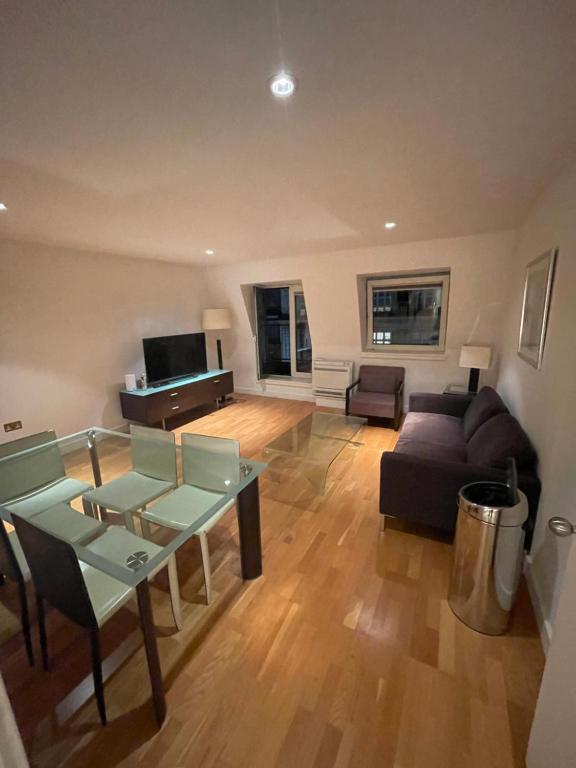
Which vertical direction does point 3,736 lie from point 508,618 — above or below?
above

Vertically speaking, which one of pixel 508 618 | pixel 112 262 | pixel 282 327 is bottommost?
pixel 508 618

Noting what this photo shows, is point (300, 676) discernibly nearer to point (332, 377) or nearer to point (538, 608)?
point (538, 608)

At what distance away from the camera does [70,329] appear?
12.3 ft

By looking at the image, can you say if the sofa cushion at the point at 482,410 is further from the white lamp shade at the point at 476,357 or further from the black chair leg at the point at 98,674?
the black chair leg at the point at 98,674

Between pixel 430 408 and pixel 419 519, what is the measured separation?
5.87 feet

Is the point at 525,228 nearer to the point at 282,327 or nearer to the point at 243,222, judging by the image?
the point at 243,222

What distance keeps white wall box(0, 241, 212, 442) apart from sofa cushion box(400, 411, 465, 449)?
3.77 meters

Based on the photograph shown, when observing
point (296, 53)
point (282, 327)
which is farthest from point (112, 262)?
point (296, 53)

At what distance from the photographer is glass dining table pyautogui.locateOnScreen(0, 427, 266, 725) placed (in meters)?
1.18

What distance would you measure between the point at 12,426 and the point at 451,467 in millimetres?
4161

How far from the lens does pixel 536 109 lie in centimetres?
134

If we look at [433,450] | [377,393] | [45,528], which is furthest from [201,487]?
[377,393]

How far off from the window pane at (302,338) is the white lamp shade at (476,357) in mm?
2535

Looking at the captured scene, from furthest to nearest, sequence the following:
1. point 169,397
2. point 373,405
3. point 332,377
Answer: point 332,377 < point 169,397 < point 373,405
